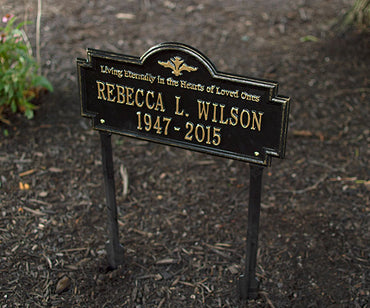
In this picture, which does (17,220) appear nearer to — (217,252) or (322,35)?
(217,252)

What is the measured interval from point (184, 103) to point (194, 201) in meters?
1.32

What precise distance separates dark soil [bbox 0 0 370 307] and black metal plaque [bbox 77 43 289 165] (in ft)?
3.13

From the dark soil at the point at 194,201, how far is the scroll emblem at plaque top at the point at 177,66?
51.5 inches

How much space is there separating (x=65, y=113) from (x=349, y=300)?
2624 mm

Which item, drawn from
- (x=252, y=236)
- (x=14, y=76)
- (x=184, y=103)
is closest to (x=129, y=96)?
(x=184, y=103)

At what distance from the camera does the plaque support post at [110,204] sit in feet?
9.26

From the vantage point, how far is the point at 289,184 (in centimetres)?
388

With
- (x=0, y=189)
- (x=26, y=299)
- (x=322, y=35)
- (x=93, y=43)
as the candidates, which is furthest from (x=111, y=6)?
(x=26, y=299)

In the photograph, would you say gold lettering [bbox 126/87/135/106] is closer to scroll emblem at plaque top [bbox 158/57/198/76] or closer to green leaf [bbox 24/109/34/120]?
scroll emblem at plaque top [bbox 158/57/198/76]

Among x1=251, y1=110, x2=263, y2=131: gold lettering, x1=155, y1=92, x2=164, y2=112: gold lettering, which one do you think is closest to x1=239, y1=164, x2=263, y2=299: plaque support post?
x1=251, y1=110, x2=263, y2=131: gold lettering

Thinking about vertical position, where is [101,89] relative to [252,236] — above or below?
above

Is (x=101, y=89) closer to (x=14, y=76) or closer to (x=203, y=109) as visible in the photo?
(x=203, y=109)

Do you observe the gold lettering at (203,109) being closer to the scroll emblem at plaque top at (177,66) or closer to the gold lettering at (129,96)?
the scroll emblem at plaque top at (177,66)

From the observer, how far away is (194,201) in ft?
12.2
